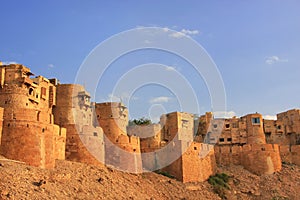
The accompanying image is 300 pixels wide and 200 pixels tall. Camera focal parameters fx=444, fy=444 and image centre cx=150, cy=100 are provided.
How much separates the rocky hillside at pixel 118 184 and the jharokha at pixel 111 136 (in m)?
1.39

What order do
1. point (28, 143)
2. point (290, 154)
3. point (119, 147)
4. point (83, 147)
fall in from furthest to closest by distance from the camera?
point (290, 154), point (119, 147), point (83, 147), point (28, 143)

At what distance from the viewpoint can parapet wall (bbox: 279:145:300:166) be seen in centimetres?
4928

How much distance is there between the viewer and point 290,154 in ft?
163

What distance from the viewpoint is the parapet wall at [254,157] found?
149 feet

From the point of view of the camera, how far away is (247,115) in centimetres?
5712

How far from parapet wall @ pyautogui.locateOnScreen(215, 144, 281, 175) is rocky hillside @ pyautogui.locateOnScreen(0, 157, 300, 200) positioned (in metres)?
0.95

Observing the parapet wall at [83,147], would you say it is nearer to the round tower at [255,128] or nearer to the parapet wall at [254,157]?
the parapet wall at [254,157]

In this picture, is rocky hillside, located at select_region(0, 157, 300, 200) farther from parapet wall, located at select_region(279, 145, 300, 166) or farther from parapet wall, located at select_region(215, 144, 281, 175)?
parapet wall, located at select_region(279, 145, 300, 166)

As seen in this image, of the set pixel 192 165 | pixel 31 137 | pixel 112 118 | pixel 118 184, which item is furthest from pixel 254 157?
pixel 31 137

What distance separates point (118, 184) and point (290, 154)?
26331 millimetres

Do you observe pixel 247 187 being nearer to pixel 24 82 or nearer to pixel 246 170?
pixel 246 170

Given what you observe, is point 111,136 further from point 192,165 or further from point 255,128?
point 255,128

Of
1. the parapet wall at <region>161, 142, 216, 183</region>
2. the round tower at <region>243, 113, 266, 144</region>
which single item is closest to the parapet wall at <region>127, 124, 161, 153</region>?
the parapet wall at <region>161, 142, 216, 183</region>

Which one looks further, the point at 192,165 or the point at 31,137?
the point at 192,165
